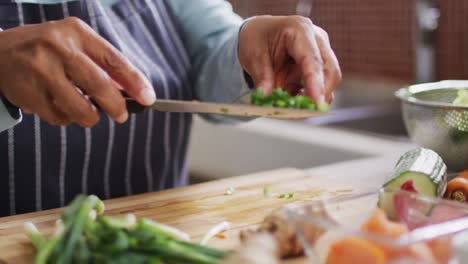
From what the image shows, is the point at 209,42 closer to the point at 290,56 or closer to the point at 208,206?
the point at 290,56

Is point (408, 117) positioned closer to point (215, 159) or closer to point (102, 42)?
point (102, 42)

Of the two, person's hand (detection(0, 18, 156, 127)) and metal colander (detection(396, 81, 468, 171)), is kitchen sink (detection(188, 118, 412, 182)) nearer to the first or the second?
metal colander (detection(396, 81, 468, 171))

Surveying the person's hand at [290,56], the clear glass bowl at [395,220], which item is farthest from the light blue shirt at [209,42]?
the clear glass bowl at [395,220]

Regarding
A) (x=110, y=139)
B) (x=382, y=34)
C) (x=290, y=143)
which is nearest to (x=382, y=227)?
(x=110, y=139)

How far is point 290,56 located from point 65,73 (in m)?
0.42

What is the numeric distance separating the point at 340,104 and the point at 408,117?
1.61m

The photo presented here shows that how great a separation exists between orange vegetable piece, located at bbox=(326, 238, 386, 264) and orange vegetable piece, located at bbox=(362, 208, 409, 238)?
0.26 ft

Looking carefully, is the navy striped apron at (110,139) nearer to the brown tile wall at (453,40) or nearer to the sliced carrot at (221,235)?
the sliced carrot at (221,235)

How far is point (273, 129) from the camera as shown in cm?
211

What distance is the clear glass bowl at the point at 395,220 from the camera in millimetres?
783

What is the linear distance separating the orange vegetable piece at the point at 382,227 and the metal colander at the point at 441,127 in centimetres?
49

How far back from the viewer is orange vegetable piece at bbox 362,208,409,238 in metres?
0.86

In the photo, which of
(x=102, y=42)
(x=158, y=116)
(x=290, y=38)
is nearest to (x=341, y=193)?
(x=290, y=38)

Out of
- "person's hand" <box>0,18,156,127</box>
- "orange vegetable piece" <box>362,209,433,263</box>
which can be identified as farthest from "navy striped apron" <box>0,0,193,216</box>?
"orange vegetable piece" <box>362,209,433,263</box>
